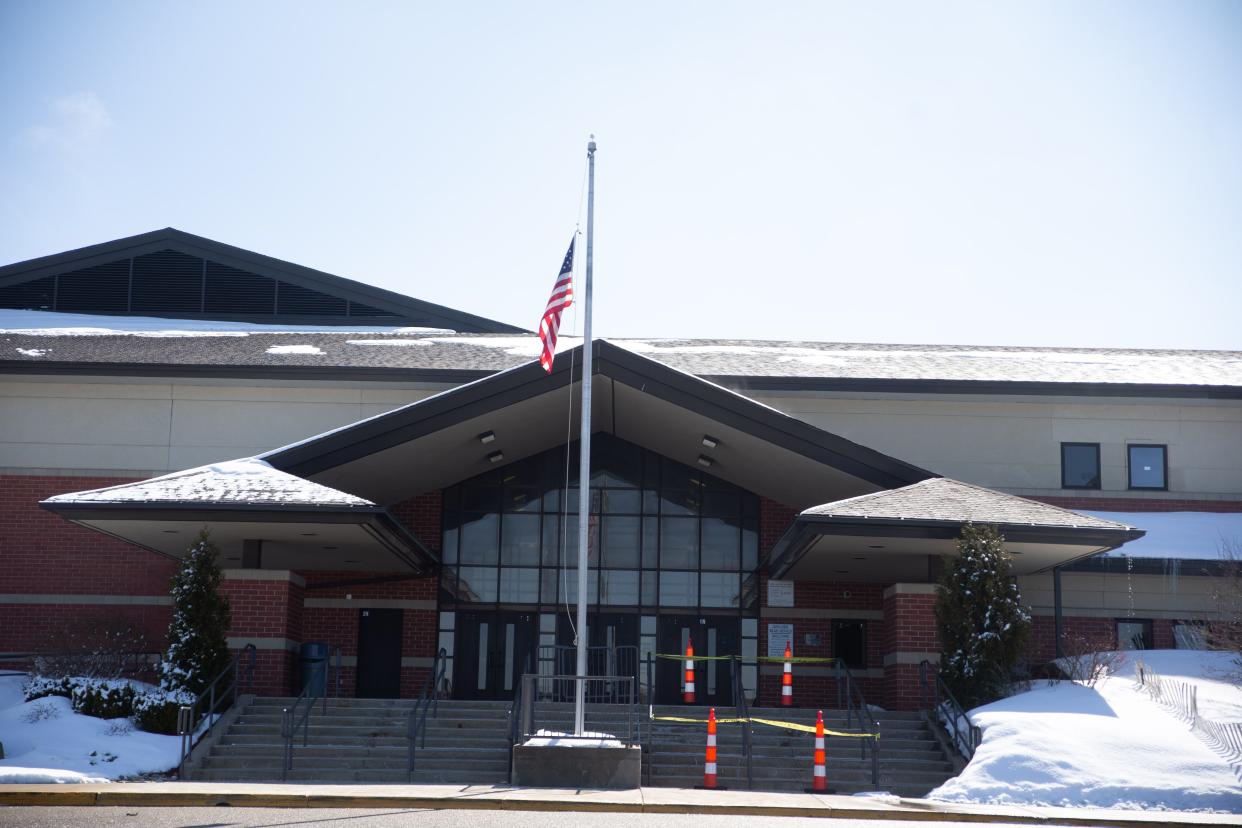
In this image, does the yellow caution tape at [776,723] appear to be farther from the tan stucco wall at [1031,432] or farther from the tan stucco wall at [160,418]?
the tan stucco wall at [160,418]

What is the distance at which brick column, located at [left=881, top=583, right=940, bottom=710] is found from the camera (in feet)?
69.4

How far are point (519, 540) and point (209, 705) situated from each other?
818 cm

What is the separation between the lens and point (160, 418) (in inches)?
1032

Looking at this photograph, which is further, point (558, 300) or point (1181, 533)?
point (1181, 533)

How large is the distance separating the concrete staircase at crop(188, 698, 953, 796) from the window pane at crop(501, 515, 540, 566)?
5.35 meters

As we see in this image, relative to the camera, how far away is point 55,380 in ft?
86.0

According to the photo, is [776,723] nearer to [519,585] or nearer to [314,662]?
[314,662]

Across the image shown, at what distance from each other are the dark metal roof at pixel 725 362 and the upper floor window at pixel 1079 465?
1.10 m

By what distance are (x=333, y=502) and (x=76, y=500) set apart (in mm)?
3680

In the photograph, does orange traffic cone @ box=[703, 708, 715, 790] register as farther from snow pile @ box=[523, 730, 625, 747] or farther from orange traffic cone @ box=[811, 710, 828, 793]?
snow pile @ box=[523, 730, 625, 747]

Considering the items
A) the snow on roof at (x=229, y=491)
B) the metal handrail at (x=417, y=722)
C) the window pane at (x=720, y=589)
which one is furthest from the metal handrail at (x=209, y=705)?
the window pane at (x=720, y=589)

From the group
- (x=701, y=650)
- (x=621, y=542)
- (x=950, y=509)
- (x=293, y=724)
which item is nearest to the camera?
(x=293, y=724)

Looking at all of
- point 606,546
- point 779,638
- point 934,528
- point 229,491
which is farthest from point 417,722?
point 779,638

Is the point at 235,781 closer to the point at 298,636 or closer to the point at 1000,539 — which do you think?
the point at 298,636
